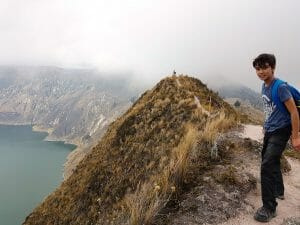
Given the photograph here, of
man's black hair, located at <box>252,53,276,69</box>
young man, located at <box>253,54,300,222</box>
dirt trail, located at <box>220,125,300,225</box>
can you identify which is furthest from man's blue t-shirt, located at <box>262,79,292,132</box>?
dirt trail, located at <box>220,125,300,225</box>

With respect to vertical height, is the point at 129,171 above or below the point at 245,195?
below

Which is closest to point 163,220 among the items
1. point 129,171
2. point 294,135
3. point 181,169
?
point 181,169

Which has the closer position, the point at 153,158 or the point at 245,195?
the point at 245,195

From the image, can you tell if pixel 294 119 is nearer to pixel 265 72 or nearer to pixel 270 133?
pixel 270 133

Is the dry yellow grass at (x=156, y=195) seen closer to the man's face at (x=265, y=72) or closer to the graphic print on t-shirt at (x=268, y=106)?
the graphic print on t-shirt at (x=268, y=106)

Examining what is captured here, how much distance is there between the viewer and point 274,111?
795cm

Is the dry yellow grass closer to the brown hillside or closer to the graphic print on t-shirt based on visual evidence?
the brown hillside

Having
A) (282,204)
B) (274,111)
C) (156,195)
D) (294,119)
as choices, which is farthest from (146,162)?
(294,119)

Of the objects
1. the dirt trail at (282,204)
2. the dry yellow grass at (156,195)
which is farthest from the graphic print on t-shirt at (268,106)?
the dry yellow grass at (156,195)

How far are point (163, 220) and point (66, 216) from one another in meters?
14.8

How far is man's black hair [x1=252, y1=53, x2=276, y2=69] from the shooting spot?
7.71 m

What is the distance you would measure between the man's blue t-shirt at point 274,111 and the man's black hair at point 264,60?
0.42 metres

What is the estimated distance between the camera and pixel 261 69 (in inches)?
308

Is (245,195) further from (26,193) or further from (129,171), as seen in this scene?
(26,193)
